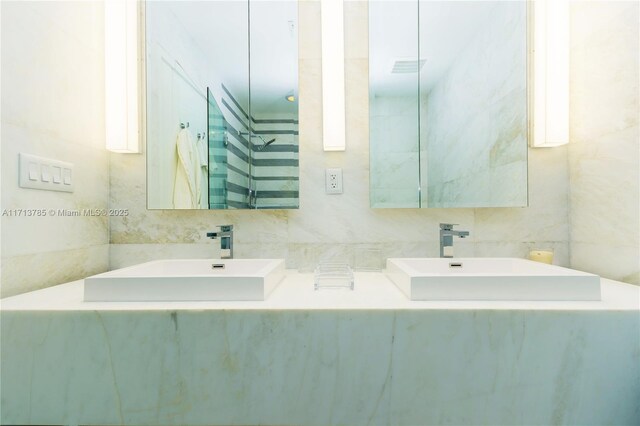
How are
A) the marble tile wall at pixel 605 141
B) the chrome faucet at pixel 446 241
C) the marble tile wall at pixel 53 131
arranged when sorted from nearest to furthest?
the marble tile wall at pixel 53 131
the marble tile wall at pixel 605 141
the chrome faucet at pixel 446 241

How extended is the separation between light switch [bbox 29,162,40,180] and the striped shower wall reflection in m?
0.54

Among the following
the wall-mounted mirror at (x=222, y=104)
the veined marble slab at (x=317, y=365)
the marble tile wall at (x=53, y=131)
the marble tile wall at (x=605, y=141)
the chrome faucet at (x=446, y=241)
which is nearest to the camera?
the veined marble slab at (x=317, y=365)

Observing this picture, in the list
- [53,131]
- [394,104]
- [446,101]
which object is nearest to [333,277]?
[394,104]

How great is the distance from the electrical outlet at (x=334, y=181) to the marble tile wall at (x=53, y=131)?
0.93 meters

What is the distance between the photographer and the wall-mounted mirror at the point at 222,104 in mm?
1310

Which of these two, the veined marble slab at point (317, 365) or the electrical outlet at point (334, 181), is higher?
the electrical outlet at point (334, 181)

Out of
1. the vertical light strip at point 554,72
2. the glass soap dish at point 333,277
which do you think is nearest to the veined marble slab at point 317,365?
the glass soap dish at point 333,277

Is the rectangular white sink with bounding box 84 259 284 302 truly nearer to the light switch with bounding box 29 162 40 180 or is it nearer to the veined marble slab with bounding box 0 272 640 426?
the veined marble slab with bounding box 0 272 640 426

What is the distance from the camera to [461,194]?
1.30 metres

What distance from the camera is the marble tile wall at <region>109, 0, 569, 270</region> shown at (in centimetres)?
132

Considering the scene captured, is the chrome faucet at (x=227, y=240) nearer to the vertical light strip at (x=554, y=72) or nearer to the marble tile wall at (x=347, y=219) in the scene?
the marble tile wall at (x=347, y=219)

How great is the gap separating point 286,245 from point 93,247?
0.76 m

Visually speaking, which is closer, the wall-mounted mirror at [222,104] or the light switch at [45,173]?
the light switch at [45,173]

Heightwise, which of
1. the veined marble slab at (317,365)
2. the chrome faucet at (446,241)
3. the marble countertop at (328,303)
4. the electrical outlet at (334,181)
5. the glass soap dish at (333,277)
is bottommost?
the veined marble slab at (317,365)
